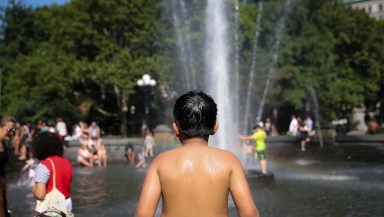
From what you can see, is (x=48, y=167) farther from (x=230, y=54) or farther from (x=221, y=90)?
(x=230, y=54)

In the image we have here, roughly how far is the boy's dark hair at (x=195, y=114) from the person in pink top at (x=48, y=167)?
2.50m

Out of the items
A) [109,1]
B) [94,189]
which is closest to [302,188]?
[94,189]

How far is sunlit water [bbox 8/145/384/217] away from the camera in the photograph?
10.6m

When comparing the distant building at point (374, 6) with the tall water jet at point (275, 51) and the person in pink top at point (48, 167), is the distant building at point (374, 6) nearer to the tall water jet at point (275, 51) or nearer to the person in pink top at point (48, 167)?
the tall water jet at point (275, 51)

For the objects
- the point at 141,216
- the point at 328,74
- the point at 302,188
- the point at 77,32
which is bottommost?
the point at 302,188

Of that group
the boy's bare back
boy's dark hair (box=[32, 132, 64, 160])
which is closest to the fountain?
boy's dark hair (box=[32, 132, 64, 160])

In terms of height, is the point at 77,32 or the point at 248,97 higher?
the point at 77,32

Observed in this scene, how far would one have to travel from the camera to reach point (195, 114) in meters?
3.22

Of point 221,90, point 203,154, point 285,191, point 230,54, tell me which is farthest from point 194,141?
point 230,54

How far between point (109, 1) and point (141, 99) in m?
10.3

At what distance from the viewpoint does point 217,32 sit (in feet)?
104

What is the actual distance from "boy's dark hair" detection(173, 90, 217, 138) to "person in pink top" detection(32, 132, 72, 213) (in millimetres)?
2502

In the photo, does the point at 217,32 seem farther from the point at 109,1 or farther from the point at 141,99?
the point at 141,99

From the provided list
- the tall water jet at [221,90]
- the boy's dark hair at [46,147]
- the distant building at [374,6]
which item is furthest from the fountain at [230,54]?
the distant building at [374,6]
